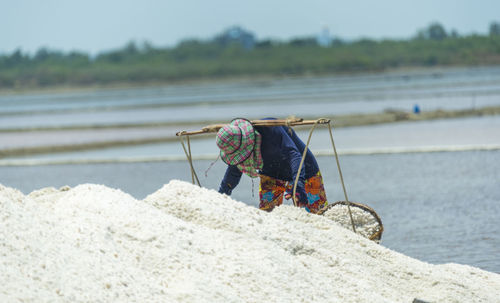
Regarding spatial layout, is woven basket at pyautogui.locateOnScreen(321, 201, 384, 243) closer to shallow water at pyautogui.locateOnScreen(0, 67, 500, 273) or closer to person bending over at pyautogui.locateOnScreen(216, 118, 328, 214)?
person bending over at pyautogui.locateOnScreen(216, 118, 328, 214)

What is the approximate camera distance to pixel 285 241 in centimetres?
500

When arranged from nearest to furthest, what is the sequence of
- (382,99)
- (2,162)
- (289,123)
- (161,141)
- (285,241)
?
1. (285,241)
2. (289,123)
3. (2,162)
4. (161,141)
5. (382,99)

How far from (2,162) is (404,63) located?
8231 centimetres

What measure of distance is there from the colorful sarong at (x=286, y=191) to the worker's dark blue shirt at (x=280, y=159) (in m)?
0.05

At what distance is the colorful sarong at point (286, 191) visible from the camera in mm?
6320

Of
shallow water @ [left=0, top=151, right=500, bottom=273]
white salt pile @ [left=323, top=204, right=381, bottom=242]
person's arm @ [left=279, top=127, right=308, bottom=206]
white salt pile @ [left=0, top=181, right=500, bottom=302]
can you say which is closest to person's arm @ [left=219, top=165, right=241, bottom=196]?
person's arm @ [left=279, top=127, right=308, bottom=206]

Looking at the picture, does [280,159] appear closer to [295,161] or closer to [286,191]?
[295,161]

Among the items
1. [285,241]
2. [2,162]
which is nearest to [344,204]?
[285,241]

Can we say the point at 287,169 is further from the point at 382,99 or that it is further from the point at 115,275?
the point at 382,99

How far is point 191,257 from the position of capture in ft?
14.8

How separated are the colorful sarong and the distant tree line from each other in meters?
80.5

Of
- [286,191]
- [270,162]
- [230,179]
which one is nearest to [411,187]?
[286,191]

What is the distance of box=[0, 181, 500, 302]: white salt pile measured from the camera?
4086 mm

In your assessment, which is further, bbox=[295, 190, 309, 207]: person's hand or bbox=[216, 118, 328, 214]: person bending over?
bbox=[295, 190, 309, 207]: person's hand
